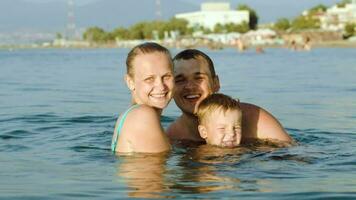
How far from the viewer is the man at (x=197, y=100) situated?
24.8 ft

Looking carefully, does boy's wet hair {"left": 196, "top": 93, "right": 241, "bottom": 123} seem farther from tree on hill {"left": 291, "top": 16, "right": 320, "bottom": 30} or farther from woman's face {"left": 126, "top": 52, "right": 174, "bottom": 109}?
tree on hill {"left": 291, "top": 16, "right": 320, "bottom": 30}

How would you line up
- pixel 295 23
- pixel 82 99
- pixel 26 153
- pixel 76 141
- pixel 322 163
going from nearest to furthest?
pixel 322 163 → pixel 26 153 → pixel 76 141 → pixel 82 99 → pixel 295 23

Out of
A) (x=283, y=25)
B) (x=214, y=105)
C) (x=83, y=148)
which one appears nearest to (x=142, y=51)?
(x=214, y=105)

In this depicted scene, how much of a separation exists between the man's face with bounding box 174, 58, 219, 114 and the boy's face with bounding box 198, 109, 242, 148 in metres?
0.32

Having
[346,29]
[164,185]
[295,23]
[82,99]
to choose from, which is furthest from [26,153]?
[295,23]

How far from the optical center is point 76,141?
949 cm

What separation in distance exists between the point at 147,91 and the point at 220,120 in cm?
92

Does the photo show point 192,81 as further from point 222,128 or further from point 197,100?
point 222,128

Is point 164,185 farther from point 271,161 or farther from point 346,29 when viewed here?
point 346,29

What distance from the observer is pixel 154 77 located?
6.65 m

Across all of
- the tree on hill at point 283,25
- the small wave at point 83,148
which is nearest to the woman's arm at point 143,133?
the small wave at point 83,148

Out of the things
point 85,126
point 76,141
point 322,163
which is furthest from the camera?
point 85,126

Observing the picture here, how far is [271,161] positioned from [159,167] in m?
1.12

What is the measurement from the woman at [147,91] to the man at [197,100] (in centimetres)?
76
